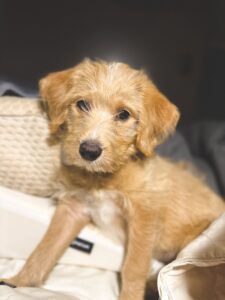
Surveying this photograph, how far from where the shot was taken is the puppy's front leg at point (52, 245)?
7.20 ft

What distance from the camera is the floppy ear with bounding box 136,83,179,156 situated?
6.74 feet

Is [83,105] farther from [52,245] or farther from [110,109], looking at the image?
[52,245]

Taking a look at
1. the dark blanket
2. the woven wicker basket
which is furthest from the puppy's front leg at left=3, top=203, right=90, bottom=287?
the dark blanket

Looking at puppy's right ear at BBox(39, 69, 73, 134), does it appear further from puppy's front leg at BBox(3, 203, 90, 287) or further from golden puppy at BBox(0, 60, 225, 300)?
puppy's front leg at BBox(3, 203, 90, 287)

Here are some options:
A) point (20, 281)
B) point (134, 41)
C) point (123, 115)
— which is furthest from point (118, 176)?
point (134, 41)

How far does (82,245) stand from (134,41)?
231cm

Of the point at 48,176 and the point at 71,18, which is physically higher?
the point at 71,18

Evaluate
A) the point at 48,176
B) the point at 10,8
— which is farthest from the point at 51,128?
the point at 10,8

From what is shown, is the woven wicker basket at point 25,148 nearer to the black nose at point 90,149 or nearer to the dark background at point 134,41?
the black nose at point 90,149

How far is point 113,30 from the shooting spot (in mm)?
4039

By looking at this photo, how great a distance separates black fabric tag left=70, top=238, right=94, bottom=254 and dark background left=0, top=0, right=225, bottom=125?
1.48m

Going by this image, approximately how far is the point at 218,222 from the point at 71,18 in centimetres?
254

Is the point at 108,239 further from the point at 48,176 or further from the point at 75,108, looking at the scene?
the point at 75,108

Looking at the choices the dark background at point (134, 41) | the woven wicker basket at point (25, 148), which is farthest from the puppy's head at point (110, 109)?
the dark background at point (134, 41)
